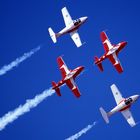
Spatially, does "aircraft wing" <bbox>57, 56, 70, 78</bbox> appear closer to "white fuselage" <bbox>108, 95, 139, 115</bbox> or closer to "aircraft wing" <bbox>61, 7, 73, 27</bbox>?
"aircraft wing" <bbox>61, 7, 73, 27</bbox>

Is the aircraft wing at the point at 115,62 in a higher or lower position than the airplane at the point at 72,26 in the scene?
lower

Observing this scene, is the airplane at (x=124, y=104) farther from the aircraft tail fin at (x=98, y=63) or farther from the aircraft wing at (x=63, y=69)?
the aircraft wing at (x=63, y=69)

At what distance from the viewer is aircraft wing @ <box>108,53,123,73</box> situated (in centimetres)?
6496

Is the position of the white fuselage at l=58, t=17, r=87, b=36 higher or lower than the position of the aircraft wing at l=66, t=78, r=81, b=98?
higher

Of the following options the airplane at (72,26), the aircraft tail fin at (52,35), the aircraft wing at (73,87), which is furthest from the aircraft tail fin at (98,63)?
the aircraft tail fin at (52,35)

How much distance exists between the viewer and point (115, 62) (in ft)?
213

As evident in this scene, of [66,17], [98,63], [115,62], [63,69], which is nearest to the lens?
[98,63]

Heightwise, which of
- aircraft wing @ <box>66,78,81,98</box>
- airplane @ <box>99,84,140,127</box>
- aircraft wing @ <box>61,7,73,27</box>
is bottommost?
airplane @ <box>99,84,140,127</box>

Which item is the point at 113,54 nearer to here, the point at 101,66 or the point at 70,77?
the point at 101,66

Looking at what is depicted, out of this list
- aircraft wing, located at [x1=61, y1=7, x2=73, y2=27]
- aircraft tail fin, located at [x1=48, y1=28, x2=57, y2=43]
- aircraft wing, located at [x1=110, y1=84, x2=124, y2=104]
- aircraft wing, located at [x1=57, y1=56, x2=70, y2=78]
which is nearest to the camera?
aircraft tail fin, located at [x1=48, y1=28, x2=57, y2=43]

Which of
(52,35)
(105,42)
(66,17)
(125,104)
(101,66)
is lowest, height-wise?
(125,104)

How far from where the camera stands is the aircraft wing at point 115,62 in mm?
64956

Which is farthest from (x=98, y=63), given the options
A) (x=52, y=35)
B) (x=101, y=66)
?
(x=52, y=35)

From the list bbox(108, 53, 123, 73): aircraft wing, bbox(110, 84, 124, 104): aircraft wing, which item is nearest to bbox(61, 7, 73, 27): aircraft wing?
bbox(108, 53, 123, 73): aircraft wing
